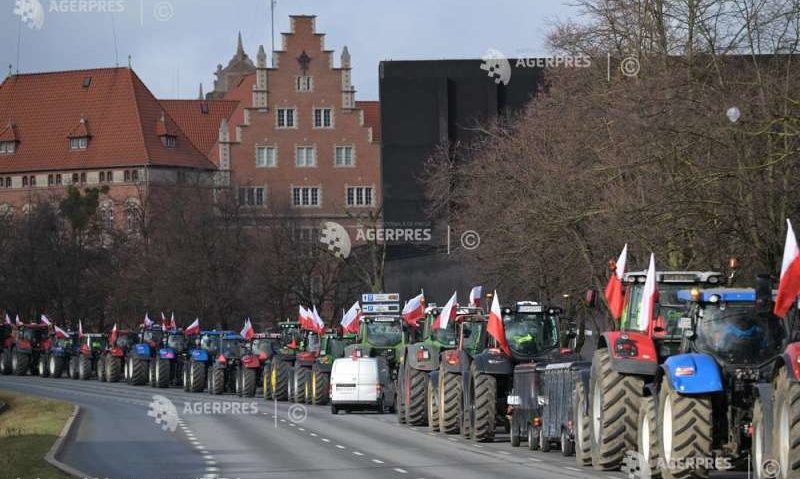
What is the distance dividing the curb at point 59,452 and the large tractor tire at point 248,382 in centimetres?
1307

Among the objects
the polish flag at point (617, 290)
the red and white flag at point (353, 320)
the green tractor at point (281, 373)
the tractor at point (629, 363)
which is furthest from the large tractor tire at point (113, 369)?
the tractor at point (629, 363)

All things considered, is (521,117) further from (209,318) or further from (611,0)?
(209,318)

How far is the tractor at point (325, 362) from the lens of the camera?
46.4 metres

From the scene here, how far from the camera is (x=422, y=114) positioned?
73.2 metres

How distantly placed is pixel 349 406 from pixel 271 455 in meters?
15.2

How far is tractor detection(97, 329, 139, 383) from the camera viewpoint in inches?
2768

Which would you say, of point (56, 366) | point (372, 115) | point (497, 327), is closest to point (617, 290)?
point (497, 327)

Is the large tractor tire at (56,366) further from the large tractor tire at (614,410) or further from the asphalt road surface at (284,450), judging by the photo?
the large tractor tire at (614,410)

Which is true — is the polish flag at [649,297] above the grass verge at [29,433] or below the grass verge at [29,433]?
above

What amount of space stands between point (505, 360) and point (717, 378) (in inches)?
448

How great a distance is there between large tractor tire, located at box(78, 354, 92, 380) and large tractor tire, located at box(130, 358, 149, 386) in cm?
882

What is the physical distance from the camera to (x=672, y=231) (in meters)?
34.9

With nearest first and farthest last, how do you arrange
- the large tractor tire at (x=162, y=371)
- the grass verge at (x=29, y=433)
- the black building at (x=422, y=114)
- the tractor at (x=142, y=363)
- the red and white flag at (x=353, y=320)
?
the grass verge at (x=29, y=433) < the red and white flag at (x=353, y=320) < the large tractor tire at (x=162, y=371) < the tractor at (x=142, y=363) < the black building at (x=422, y=114)

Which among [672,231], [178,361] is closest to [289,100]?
[178,361]
